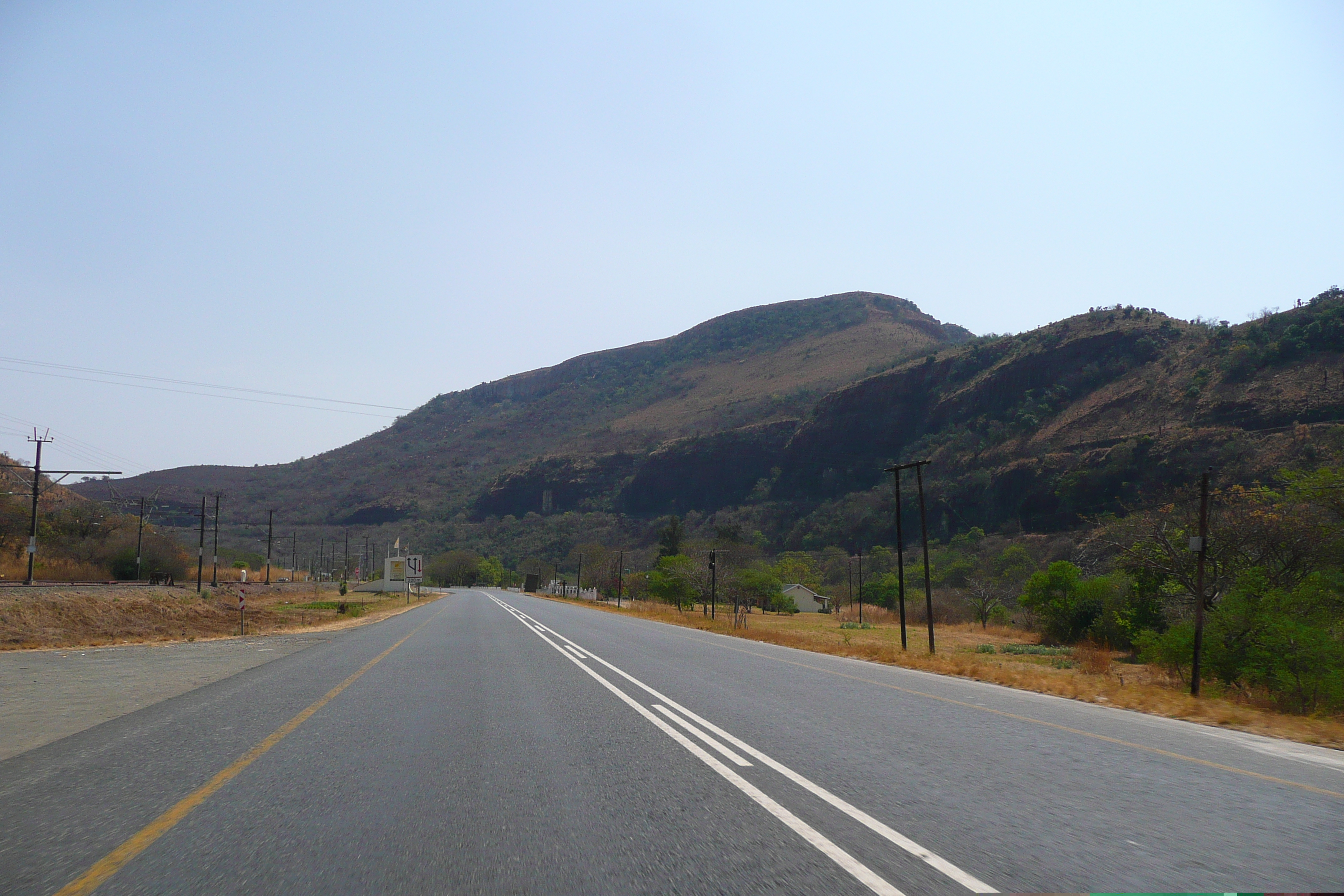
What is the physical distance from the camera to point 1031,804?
19.8 feet

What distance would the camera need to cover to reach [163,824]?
17.6 feet

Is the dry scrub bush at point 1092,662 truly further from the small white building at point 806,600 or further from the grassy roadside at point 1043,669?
the small white building at point 806,600

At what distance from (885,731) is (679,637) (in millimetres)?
22812

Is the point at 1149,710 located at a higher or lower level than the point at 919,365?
lower

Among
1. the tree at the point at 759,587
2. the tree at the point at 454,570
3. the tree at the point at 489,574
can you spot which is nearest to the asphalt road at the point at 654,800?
the tree at the point at 759,587

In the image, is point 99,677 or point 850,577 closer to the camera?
point 99,677

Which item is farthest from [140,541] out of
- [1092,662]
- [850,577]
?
[850,577]

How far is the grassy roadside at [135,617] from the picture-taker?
25.6 meters

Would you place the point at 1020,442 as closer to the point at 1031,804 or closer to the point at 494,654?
the point at 494,654

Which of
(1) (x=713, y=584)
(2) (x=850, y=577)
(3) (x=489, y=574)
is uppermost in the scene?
(1) (x=713, y=584)

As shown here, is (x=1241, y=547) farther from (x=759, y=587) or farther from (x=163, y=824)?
(x=759, y=587)

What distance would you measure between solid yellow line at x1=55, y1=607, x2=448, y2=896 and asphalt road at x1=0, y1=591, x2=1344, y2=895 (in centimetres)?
2

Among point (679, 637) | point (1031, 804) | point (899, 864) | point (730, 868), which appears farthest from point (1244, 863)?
point (679, 637)

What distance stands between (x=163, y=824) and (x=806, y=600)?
97090 mm
